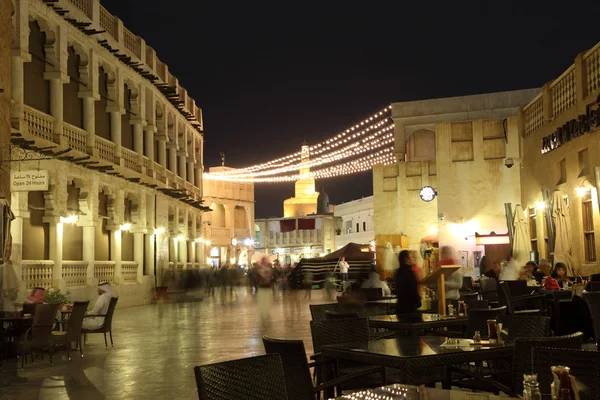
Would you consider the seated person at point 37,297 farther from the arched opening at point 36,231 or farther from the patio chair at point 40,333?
the arched opening at point 36,231

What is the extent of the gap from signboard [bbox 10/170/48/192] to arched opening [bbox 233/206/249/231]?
4870 centimetres

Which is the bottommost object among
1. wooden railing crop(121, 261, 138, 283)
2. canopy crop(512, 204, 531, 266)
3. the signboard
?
wooden railing crop(121, 261, 138, 283)

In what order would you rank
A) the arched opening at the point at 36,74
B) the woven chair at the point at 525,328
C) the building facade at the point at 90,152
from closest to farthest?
the woven chair at the point at 525,328
the building facade at the point at 90,152
the arched opening at the point at 36,74

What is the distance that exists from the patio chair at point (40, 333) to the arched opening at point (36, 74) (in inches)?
411

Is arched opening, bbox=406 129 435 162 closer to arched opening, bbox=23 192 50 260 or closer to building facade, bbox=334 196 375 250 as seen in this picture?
arched opening, bbox=23 192 50 260

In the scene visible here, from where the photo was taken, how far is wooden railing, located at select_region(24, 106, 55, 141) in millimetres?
19984

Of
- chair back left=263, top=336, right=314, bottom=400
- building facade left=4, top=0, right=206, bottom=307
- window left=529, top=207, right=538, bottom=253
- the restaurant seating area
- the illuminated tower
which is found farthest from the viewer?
the illuminated tower

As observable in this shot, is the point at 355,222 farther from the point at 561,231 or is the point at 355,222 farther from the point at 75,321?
the point at 75,321

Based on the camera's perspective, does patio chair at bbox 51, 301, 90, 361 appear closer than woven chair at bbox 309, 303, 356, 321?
No

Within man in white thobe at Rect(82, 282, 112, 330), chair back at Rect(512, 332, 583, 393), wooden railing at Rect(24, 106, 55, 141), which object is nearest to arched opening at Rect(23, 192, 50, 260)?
wooden railing at Rect(24, 106, 55, 141)

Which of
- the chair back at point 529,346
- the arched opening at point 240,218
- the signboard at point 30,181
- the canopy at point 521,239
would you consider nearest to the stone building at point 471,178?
the canopy at point 521,239

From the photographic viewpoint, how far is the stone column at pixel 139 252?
29641 mm

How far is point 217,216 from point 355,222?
21.2 meters

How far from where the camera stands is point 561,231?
17.6 m
